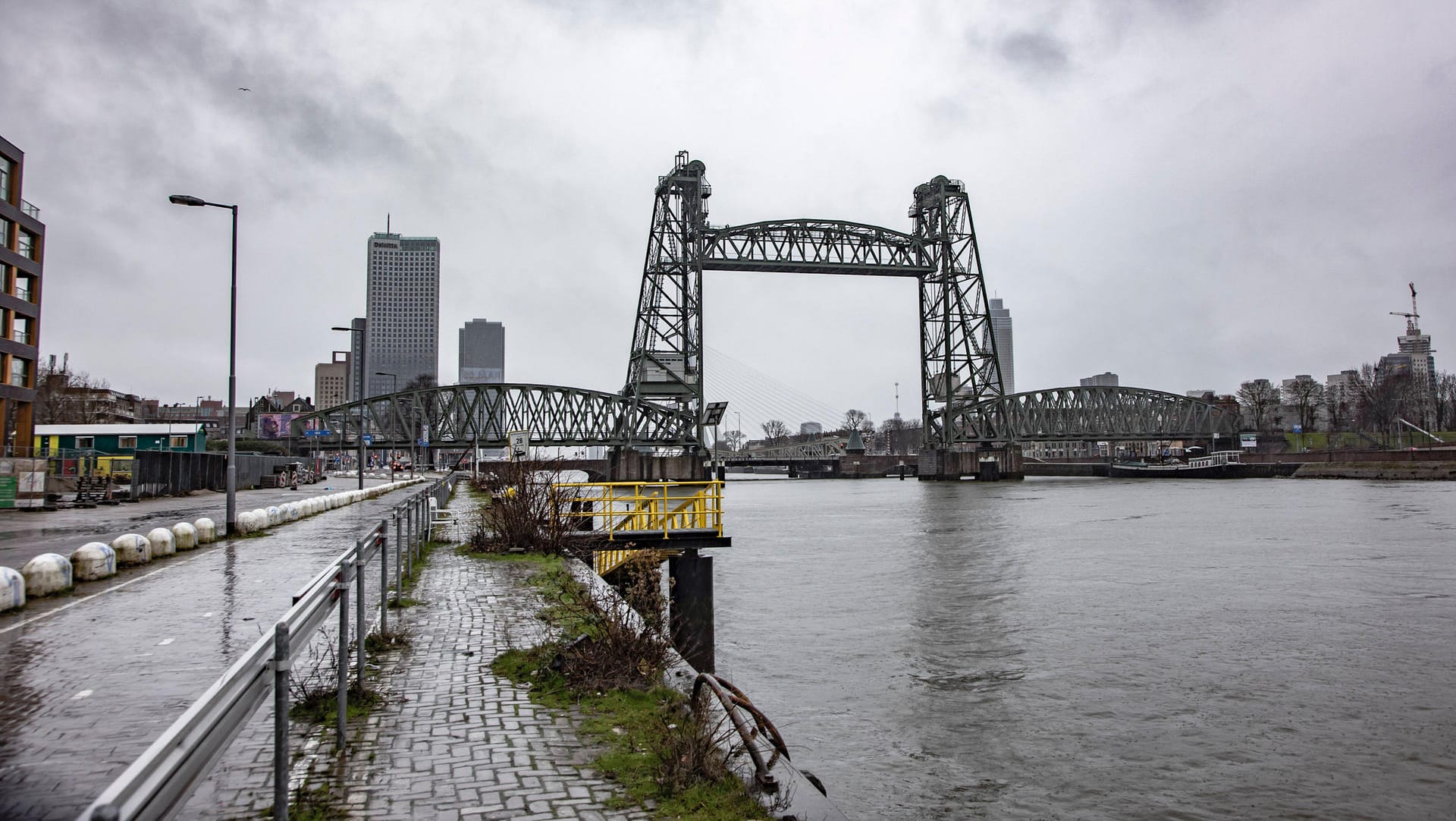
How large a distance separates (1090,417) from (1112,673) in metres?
109

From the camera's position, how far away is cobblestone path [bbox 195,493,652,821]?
5148mm

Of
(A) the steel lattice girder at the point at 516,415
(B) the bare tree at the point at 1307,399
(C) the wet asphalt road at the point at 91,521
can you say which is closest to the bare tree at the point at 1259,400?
(B) the bare tree at the point at 1307,399

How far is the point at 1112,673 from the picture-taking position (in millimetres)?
13531

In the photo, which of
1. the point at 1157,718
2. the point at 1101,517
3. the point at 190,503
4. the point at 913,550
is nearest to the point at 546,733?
the point at 1157,718

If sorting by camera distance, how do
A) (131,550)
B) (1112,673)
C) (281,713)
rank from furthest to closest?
(131,550) → (1112,673) → (281,713)

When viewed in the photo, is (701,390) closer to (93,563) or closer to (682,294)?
(682,294)

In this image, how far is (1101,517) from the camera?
4562 cm

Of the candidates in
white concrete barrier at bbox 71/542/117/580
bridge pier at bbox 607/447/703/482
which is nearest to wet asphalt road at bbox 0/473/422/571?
white concrete barrier at bbox 71/542/117/580

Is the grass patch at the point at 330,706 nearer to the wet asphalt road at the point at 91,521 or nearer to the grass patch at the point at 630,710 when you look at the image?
the grass patch at the point at 630,710

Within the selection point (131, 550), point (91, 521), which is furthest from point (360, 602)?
point (91, 521)

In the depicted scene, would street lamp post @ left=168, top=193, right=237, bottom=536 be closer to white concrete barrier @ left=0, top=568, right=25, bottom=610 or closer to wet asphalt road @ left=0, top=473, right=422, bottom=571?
wet asphalt road @ left=0, top=473, right=422, bottom=571

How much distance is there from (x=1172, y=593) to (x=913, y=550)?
38.2ft

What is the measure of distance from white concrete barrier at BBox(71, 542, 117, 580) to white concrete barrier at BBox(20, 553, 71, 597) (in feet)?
2.92

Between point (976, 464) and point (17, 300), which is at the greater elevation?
point (17, 300)
